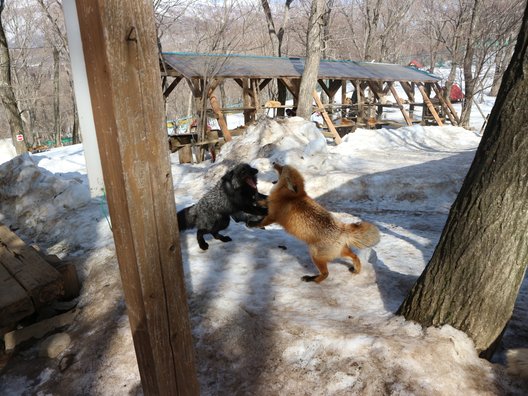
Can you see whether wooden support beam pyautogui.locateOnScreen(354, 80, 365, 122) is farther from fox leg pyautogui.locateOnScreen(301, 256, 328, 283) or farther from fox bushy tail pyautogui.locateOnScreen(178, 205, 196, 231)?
fox leg pyautogui.locateOnScreen(301, 256, 328, 283)

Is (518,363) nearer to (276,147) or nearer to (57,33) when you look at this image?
(276,147)

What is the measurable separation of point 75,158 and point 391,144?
41.8ft

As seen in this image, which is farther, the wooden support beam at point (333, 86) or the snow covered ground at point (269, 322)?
the wooden support beam at point (333, 86)

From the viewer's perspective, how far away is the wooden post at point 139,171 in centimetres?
129

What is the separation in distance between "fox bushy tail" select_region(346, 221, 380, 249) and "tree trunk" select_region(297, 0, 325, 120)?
8.99 metres

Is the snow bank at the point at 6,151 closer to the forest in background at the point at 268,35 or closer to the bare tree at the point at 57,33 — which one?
the forest in background at the point at 268,35

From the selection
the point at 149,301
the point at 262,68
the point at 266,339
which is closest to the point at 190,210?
the point at 266,339

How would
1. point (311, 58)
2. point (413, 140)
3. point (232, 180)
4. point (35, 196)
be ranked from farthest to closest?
point (413, 140) < point (311, 58) < point (35, 196) < point (232, 180)

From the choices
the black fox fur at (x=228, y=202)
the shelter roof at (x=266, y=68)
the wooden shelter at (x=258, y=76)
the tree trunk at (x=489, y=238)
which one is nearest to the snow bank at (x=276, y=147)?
the wooden shelter at (x=258, y=76)

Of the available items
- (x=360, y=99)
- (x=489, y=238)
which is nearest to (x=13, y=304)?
(x=489, y=238)

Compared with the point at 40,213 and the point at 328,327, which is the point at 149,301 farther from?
the point at 40,213

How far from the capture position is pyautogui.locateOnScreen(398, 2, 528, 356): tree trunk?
2.10 metres

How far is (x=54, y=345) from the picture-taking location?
9.86 feet

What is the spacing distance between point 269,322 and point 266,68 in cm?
1170
